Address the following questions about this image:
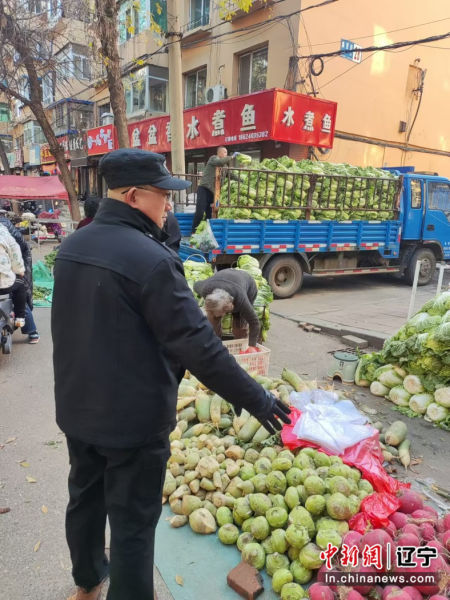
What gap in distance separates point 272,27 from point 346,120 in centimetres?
343

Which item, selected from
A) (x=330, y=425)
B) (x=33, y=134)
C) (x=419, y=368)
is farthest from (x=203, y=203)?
(x=33, y=134)

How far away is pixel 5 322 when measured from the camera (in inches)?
203

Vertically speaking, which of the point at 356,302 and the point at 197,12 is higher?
the point at 197,12

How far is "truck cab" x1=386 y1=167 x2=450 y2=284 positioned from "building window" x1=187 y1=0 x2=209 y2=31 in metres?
8.88

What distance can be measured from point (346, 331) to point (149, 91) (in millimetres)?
14702

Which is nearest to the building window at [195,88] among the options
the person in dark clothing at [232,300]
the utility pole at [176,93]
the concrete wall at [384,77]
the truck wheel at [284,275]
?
the concrete wall at [384,77]

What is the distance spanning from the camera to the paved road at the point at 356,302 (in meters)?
7.53

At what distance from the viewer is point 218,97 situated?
45.4 ft

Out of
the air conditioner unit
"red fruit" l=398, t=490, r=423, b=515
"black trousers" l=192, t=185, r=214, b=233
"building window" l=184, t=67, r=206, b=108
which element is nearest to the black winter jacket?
"red fruit" l=398, t=490, r=423, b=515

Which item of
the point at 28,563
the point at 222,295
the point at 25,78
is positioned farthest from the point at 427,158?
the point at 28,563

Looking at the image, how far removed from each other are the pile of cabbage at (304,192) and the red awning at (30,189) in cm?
919

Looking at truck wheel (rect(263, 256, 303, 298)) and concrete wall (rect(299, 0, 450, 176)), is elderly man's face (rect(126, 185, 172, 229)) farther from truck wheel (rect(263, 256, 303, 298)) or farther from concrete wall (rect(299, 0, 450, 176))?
concrete wall (rect(299, 0, 450, 176))

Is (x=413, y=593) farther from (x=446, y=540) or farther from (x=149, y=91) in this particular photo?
(x=149, y=91)

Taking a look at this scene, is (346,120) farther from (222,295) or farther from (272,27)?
(222,295)
